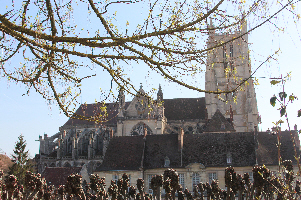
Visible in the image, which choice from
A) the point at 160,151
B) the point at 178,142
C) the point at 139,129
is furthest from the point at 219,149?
the point at 139,129

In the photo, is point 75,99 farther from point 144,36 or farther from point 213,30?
point 213,30

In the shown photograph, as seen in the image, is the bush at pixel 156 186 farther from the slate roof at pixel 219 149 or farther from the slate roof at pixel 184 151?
the slate roof at pixel 184 151

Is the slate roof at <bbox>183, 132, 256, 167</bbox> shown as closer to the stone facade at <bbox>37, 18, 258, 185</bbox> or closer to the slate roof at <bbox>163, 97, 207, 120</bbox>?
the stone facade at <bbox>37, 18, 258, 185</bbox>

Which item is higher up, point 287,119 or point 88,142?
point 88,142

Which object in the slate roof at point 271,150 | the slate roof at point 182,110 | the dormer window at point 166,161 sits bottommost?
the dormer window at point 166,161

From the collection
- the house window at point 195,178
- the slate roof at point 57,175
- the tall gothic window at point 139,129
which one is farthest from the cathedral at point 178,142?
the slate roof at point 57,175

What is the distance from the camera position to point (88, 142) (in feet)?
172

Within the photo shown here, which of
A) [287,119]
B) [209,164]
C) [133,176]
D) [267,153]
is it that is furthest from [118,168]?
[287,119]

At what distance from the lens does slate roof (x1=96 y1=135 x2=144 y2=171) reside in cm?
3084

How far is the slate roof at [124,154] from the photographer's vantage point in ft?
101

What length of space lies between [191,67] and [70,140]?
48406 mm

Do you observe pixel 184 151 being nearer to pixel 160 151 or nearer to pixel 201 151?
pixel 201 151

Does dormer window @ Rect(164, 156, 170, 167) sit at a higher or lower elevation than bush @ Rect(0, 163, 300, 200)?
higher

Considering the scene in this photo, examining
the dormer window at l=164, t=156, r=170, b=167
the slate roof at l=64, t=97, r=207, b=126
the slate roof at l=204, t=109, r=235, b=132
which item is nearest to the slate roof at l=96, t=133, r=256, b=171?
the dormer window at l=164, t=156, r=170, b=167
